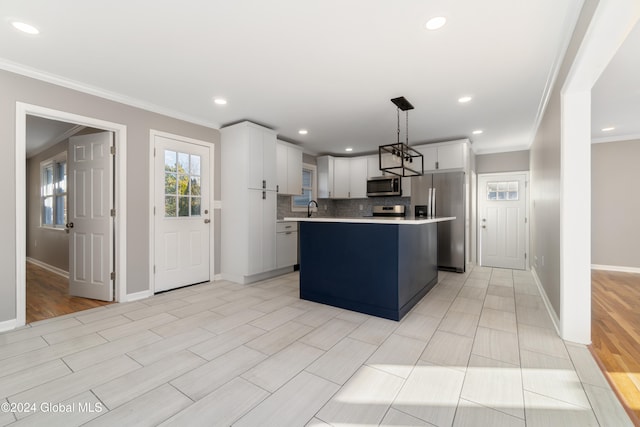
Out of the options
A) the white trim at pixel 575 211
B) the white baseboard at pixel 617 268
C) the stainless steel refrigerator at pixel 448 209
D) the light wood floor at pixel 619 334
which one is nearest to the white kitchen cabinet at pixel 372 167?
the stainless steel refrigerator at pixel 448 209

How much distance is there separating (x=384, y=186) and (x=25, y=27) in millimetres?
5199

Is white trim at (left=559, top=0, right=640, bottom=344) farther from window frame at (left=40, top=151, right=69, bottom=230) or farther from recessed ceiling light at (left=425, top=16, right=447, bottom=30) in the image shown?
window frame at (left=40, top=151, right=69, bottom=230)

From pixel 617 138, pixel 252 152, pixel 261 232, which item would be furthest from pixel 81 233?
pixel 617 138

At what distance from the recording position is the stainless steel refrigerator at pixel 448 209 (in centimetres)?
489

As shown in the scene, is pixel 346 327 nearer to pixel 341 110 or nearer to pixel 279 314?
pixel 279 314

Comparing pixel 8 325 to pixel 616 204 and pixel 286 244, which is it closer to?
pixel 286 244

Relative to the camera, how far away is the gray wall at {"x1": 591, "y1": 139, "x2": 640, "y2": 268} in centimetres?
483

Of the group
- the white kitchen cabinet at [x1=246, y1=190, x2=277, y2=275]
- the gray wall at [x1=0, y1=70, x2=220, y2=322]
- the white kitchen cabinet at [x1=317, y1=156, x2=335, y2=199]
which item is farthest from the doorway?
the white kitchen cabinet at [x1=317, y1=156, x2=335, y2=199]

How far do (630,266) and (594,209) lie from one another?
1.14m

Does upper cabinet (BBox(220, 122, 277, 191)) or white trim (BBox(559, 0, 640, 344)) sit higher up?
upper cabinet (BBox(220, 122, 277, 191))

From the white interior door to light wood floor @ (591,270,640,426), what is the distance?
187 inches

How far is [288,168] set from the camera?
5.25m

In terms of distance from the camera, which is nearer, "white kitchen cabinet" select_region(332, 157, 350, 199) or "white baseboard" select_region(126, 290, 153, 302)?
"white baseboard" select_region(126, 290, 153, 302)

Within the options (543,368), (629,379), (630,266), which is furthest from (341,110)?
(630,266)
